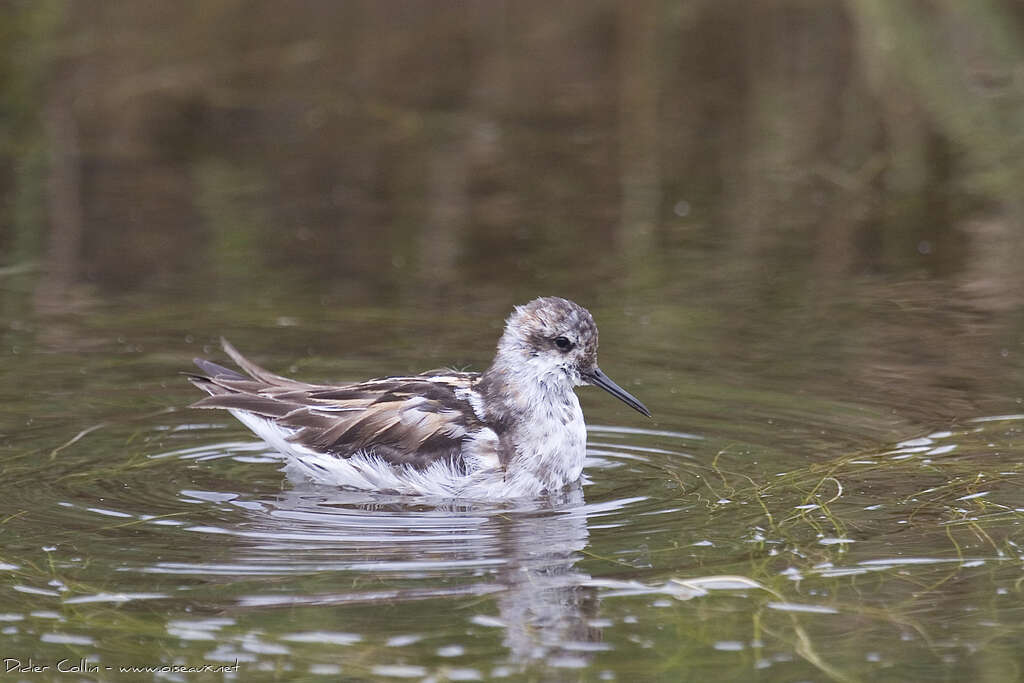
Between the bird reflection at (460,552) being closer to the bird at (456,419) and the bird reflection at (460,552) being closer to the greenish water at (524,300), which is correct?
the greenish water at (524,300)

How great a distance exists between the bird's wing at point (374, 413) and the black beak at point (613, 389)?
0.68 meters

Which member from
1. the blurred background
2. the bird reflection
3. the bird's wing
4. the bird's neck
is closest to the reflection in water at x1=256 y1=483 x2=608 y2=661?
the bird reflection

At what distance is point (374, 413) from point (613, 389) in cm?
131

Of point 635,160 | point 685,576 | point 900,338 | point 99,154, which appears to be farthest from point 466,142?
point 685,576

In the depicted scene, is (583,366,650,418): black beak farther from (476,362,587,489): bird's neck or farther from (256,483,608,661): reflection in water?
(256,483,608,661): reflection in water

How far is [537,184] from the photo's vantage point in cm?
1575

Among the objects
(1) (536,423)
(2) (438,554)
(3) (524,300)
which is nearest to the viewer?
(2) (438,554)

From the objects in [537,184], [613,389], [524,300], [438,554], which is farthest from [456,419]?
[537,184]

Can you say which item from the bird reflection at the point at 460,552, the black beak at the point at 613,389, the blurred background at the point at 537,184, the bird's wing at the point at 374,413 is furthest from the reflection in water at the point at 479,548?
the blurred background at the point at 537,184

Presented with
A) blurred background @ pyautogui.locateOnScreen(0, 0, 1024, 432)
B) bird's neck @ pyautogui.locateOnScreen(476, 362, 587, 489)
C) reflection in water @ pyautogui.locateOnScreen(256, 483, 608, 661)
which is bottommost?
reflection in water @ pyautogui.locateOnScreen(256, 483, 608, 661)

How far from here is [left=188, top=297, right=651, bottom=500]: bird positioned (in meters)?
8.99

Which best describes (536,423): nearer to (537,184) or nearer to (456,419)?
(456,419)

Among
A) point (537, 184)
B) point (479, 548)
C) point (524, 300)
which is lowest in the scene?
point (479, 548)

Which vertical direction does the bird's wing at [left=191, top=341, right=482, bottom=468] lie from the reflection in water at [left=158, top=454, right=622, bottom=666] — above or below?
above
